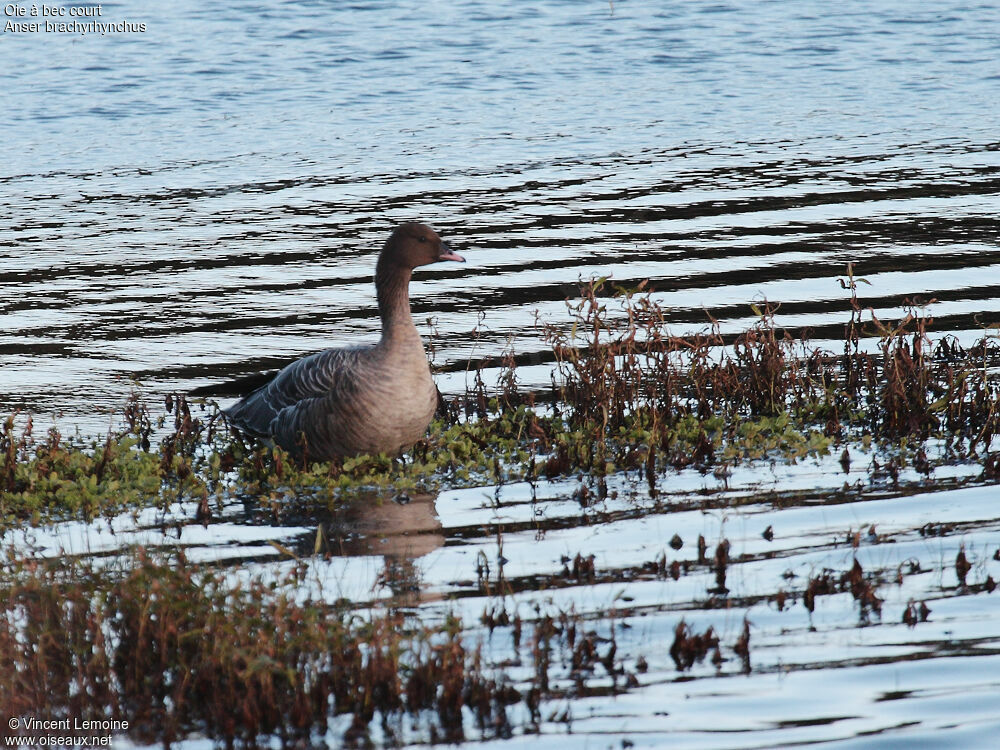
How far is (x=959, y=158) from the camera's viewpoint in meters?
18.8

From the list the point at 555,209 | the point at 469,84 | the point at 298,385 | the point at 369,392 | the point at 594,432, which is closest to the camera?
the point at 369,392

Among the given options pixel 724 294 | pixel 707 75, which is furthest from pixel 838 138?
pixel 724 294

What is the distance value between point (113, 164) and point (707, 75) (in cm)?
1096

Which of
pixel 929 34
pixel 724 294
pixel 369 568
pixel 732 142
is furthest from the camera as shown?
pixel 929 34

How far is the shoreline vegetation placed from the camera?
5.69m

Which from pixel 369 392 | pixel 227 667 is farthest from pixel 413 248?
pixel 227 667

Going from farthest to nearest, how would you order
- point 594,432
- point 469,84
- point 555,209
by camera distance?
point 469,84 < point 555,209 < point 594,432

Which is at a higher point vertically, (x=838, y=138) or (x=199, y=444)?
(x=838, y=138)

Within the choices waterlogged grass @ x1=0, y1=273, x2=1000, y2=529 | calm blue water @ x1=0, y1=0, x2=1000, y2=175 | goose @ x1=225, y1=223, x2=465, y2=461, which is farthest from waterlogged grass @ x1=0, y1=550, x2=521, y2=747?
calm blue water @ x1=0, y1=0, x2=1000, y2=175

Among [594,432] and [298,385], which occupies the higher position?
[298,385]

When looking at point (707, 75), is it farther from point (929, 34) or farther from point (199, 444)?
point (199, 444)

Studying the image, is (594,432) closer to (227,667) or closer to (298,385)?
(298,385)

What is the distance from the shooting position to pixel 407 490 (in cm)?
877

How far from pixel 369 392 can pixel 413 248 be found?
4.09 ft
